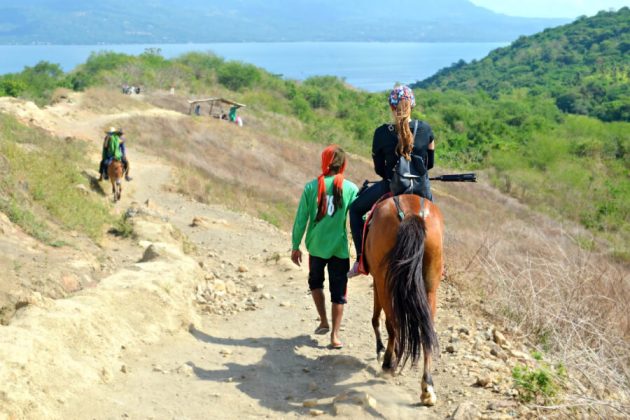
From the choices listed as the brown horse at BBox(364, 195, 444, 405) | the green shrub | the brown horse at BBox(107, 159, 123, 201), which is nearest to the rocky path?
the green shrub

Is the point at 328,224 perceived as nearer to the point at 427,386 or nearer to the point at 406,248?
the point at 406,248

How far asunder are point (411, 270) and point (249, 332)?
286 centimetres

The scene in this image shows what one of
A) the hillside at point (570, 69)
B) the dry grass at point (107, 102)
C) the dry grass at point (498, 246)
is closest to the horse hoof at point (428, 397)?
the dry grass at point (498, 246)

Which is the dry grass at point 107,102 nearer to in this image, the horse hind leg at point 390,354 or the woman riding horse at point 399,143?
the woman riding horse at point 399,143

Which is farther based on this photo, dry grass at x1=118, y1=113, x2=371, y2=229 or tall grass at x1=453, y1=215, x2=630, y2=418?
dry grass at x1=118, y1=113, x2=371, y2=229

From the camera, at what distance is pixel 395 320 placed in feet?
17.4

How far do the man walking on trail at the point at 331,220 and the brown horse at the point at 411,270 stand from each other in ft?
3.37

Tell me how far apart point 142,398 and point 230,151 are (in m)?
24.2

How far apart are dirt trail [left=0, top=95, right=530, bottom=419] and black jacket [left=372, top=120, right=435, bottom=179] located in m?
1.76

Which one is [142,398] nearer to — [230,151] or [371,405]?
[371,405]

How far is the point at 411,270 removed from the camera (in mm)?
5223

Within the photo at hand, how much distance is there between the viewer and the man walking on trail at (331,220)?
6.61 meters

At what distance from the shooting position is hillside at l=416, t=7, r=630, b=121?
263 ft

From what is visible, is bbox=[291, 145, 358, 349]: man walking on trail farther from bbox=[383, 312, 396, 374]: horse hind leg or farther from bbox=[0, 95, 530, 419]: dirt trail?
bbox=[383, 312, 396, 374]: horse hind leg
